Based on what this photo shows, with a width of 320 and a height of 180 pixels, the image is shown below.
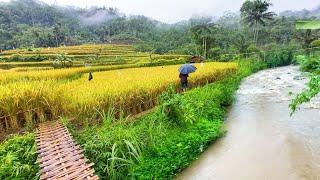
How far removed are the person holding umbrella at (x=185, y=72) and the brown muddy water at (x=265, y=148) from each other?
2.25 metres

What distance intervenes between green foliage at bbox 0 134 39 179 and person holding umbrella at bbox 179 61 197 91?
7.62m

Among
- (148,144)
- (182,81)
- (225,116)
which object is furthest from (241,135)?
(182,81)

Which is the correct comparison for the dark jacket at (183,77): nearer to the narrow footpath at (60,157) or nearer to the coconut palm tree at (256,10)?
the narrow footpath at (60,157)

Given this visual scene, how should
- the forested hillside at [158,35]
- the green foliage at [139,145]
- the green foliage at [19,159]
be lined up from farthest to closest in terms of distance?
the forested hillside at [158,35], the green foliage at [139,145], the green foliage at [19,159]

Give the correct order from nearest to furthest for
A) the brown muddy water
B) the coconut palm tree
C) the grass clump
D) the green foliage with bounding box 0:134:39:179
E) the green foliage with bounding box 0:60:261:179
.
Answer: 1. the green foliage with bounding box 0:134:39:179
2. the green foliage with bounding box 0:60:261:179
3. the grass clump
4. the brown muddy water
5. the coconut palm tree

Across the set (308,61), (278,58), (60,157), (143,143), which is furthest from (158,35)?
(60,157)

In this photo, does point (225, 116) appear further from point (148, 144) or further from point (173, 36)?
point (173, 36)

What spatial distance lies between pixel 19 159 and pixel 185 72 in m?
8.50

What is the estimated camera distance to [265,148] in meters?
8.51

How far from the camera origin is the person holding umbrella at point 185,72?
43.9 feet

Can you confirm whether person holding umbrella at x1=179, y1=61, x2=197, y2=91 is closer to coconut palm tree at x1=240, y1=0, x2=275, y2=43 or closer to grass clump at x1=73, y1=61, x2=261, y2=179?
grass clump at x1=73, y1=61, x2=261, y2=179

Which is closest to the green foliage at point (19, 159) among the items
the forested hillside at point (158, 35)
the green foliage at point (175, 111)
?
the green foliage at point (175, 111)

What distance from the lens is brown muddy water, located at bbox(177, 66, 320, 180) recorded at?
7.08 m

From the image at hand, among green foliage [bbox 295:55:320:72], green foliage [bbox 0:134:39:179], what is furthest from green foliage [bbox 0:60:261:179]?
green foliage [bbox 295:55:320:72]
